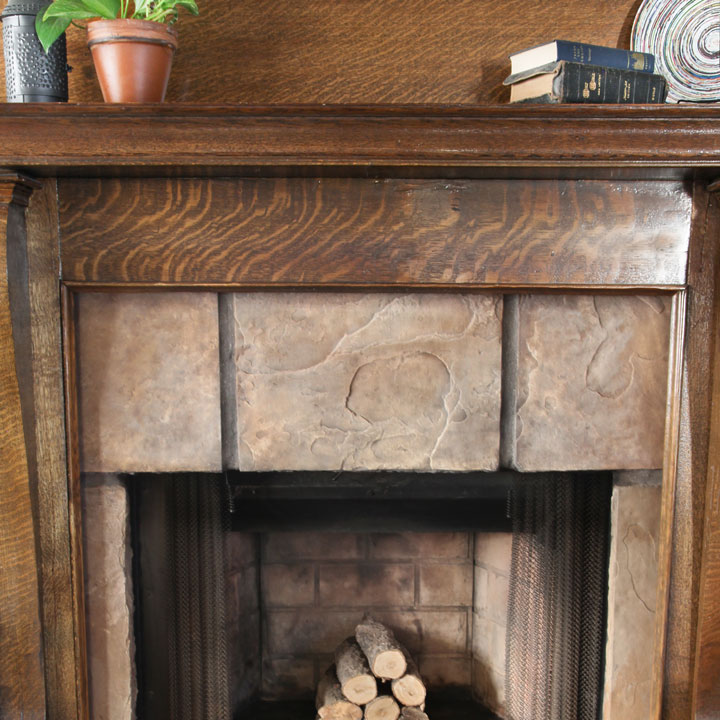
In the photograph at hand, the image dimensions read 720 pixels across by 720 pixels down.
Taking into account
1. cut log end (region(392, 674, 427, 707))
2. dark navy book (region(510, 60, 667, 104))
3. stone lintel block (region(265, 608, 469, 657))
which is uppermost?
dark navy book (region(510, 60, 667, 104))

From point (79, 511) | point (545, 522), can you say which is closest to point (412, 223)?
point (545, 522)

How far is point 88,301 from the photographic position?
47.7 inches

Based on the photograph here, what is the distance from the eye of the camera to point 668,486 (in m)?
1.23

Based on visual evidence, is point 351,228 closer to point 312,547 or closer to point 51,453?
point 51,453

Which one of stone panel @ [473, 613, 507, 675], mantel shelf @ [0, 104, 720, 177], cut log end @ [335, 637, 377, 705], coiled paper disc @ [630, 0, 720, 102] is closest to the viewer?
mantel shelf @ [0, 104, 720, 177]

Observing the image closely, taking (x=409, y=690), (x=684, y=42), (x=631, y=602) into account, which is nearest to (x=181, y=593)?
(x=409, y=690)

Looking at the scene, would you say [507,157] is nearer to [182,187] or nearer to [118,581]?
[182,187]

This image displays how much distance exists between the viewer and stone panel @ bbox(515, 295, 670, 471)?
123 centimetres

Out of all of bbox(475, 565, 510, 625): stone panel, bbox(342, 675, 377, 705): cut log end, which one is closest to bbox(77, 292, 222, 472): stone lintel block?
bbox(342, 675, 377, 705): cut log end

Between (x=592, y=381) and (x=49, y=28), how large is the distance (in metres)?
1.07

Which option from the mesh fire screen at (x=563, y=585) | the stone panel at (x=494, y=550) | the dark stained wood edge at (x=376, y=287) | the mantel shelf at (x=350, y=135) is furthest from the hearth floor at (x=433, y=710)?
the mantel shelf at (x=350, y=135)

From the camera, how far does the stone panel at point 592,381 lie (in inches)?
48.5

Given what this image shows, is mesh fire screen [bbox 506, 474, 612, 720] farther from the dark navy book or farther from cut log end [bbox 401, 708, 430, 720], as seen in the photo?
the dark navy book

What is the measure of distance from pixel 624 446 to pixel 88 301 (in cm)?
100
